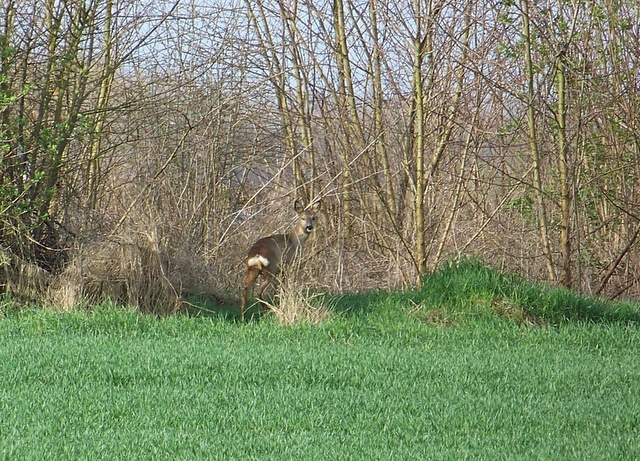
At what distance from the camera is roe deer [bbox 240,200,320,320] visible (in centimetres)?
1077

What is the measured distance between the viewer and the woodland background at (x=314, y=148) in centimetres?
1041

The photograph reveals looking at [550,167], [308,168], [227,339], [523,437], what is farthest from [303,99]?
[523,437]

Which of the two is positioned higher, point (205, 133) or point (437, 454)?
point (205, 133)

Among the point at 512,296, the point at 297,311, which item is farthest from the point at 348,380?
the point at 512,296

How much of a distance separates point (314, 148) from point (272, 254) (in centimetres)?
376

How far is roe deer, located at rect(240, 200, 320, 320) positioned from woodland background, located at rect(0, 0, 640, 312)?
0.63 metres

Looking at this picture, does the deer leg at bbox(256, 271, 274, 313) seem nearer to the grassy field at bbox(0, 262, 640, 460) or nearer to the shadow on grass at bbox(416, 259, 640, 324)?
the grassy field at bbox(0, 262, 640, 460)

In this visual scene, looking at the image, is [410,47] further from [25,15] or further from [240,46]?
[25,15]

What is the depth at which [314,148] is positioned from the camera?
47.4 ft

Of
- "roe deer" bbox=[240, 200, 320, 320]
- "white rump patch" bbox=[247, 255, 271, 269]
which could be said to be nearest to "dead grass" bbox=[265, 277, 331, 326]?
"roe deer" bbox=[240, 200, 320, 320]

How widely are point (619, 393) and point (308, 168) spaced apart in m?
8.82

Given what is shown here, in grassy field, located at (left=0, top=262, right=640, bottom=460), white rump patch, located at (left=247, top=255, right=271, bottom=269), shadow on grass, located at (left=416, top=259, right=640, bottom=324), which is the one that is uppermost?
shadow on grass, located at (left=416, top=259, right=640, bottom=324)

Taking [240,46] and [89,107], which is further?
[240,46]

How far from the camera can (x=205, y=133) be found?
13258 millimetres
